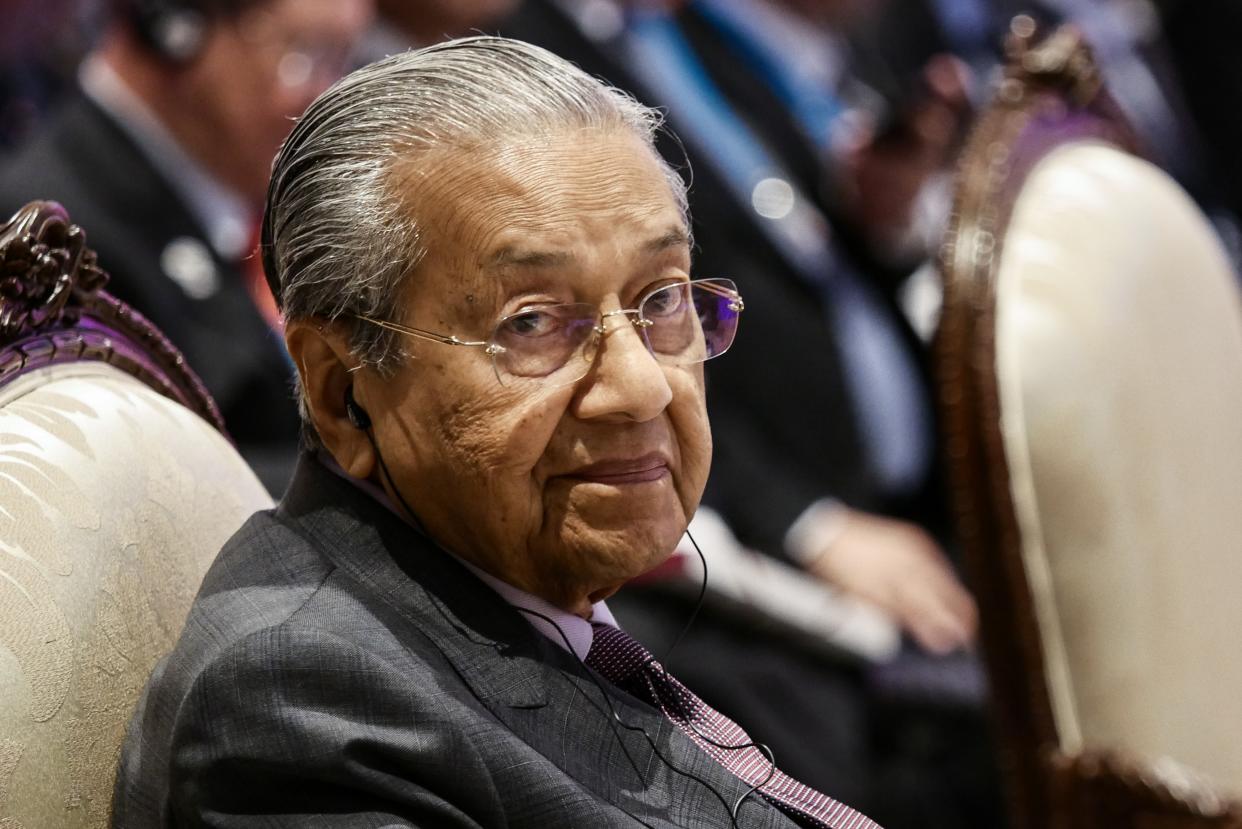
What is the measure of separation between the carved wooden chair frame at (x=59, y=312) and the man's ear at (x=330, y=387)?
0.61 feet

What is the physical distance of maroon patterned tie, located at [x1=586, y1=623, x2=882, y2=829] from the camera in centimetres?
114

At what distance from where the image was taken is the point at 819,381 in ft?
9.82

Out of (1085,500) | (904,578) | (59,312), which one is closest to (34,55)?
(904,578)

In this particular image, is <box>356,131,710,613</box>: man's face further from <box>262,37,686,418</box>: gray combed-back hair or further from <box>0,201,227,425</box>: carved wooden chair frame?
<box>0,201,227,425</box>: carved wooden chair frame

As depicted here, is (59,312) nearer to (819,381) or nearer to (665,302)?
(665,302)

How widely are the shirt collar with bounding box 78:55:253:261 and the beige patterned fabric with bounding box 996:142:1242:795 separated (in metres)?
Answer: 1.33

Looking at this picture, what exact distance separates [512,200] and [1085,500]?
2.59ft

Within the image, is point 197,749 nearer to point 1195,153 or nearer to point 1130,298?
point 1130,298

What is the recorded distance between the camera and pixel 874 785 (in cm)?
269

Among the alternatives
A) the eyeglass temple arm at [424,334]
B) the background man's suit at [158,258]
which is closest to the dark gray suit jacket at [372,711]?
the eyeglass temple arm at [424,334]

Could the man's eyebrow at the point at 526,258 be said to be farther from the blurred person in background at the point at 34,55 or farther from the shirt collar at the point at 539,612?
the blurred person in background at the point at 34,55

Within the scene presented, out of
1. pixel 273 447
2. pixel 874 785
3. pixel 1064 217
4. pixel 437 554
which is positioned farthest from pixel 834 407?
pixel 437 554

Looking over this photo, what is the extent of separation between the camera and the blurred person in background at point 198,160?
242cm

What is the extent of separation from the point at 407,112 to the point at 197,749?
41 cm
